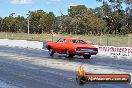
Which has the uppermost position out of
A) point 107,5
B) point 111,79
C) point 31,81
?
point 107,5

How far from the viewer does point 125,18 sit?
92938mm

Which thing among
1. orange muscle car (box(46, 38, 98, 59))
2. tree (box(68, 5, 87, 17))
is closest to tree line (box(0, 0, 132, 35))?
tree (box(68, 5, 87, 17))

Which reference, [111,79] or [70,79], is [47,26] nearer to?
[70,79]

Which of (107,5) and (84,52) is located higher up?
(107,5)

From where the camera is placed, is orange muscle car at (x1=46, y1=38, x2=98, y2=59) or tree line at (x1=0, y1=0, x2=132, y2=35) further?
tree line at (x1=0, y1=0, x2=132, y2=35)

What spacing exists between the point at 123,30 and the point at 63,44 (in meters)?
71.0

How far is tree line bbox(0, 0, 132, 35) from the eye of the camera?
9450cm

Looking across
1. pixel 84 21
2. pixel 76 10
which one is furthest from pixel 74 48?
pixel 76 10

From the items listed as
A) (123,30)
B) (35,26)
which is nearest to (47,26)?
(35,26)

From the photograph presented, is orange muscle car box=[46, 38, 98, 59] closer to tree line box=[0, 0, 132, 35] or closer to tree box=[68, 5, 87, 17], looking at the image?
tree line box=[0, 0, 132, 35]

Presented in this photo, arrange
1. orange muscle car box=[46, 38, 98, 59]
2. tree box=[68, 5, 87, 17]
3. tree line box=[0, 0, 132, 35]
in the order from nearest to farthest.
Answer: orange muscle car box=[46, 38, 98, 59], tree line box=[0, 0, 132, 35], tree box=[68, 5, 87, 17]

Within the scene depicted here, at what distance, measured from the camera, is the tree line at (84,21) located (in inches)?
3720

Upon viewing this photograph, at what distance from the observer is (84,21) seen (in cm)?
9831

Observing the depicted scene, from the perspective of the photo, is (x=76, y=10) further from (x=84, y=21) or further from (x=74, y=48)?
(x=74, y=48)
